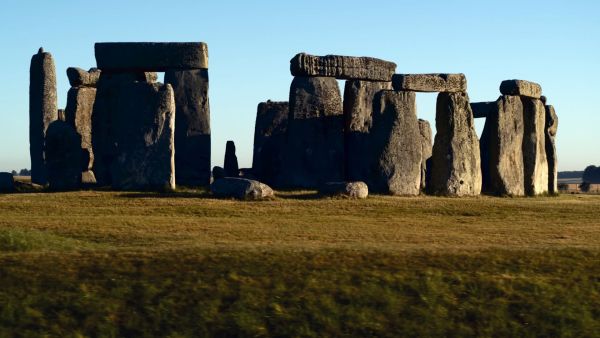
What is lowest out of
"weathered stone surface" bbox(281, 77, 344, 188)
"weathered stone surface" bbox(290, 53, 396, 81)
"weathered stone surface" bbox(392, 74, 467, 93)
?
"weathered stone surface" bbox(281, 77, 344, 188)

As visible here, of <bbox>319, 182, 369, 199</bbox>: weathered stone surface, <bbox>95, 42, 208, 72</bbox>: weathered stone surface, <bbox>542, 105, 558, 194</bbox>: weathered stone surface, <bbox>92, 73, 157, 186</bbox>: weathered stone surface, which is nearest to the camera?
<bbox>319, 182, 369, 199</bbox>: weathered stone surface

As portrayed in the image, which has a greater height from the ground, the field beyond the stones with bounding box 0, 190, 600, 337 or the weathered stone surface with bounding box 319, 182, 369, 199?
the weathered stone surface with bounding box 319, 182, 369, 199

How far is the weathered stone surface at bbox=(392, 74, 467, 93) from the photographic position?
34.8 metres

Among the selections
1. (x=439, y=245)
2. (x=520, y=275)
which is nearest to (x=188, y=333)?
(x=520, y=275)

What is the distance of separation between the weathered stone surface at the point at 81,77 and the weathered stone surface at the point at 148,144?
4931 millimetres

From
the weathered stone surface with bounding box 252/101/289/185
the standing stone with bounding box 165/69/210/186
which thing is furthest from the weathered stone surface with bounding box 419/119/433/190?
the standing stone with bounding box 165/69/210/186

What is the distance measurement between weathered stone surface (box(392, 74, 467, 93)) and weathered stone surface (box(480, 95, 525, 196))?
1.67 metres

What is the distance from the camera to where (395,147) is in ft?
112

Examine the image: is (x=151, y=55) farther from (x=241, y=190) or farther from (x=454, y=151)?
(x=454, y=151)

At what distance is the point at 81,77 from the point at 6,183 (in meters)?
5.46

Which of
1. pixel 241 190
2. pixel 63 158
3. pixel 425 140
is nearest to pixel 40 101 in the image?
pixel 63 158

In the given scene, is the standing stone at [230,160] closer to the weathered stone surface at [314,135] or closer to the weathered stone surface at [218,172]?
the weathered stone surface at [218,172]

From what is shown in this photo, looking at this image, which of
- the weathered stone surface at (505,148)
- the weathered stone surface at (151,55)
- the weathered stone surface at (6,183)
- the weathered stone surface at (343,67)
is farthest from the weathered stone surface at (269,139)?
the weathered stone surface at (6,183)

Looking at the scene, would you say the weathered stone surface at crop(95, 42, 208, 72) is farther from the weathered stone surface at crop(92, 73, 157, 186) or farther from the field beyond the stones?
the field beyond the stones
